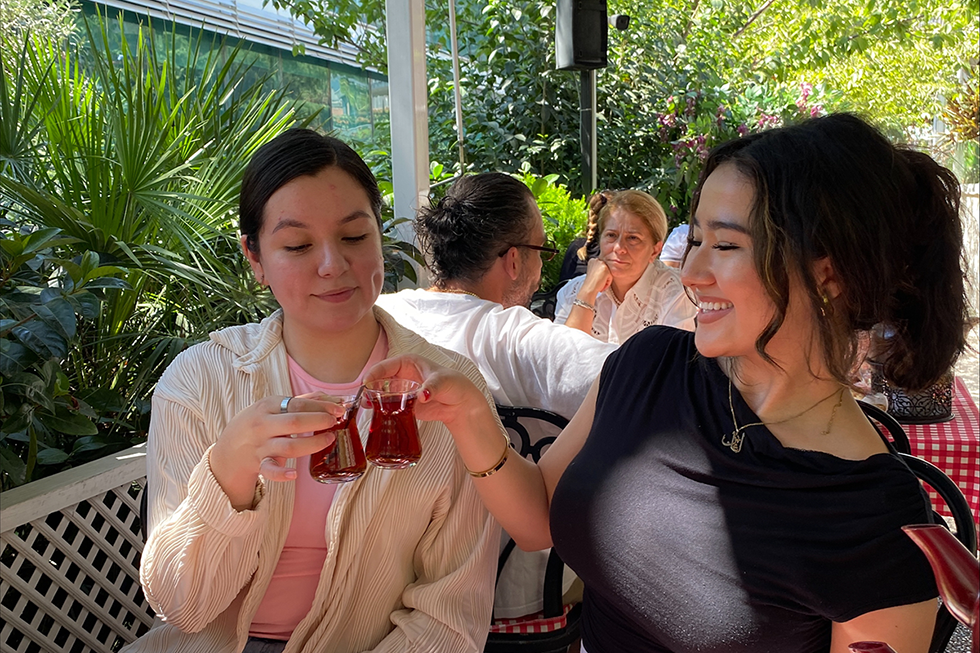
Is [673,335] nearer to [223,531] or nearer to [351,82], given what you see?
[223,531]

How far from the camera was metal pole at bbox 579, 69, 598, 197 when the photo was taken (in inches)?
256

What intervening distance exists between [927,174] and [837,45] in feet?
35.7

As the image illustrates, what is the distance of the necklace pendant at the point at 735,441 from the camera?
1305 mm

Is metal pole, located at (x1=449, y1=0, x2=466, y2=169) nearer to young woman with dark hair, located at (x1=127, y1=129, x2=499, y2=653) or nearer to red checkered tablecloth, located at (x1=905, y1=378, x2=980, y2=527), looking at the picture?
young woman with dark hair, located at (x1=127, y1=129, x2=499, y2=653)

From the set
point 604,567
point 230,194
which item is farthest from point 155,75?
point 604,567

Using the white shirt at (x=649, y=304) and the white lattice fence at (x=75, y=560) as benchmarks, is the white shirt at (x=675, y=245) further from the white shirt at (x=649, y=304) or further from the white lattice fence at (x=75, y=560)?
the white lattice fence at (x=75, y=560)

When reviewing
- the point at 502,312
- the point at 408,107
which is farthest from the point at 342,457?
the point at 408,107

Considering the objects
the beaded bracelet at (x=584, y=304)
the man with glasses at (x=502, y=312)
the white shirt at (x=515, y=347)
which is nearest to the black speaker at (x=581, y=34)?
the beaded bracelet at (x=584, y=304)

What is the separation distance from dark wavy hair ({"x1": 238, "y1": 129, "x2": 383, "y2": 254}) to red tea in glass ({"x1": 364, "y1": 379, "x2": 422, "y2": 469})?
452mm

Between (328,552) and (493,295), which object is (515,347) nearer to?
(493,295)

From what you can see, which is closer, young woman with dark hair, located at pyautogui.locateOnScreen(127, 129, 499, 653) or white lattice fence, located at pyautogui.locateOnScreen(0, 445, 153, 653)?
young woman with dark hair, located at pyautogui.locateOnScreen(127, 129, 499, 653)

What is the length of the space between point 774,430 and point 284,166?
99 centimetres

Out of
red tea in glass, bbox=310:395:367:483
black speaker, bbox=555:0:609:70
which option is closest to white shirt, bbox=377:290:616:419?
red tea in glass, bbox=310:395:367:483

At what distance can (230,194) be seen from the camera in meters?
2.71
